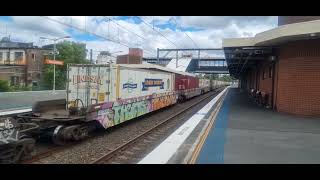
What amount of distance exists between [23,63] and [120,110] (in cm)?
5802

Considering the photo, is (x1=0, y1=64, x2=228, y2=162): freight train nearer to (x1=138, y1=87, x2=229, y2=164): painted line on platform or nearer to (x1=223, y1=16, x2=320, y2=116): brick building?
(x1=138, y1=87, x2=229, y2=164): painted line on platform

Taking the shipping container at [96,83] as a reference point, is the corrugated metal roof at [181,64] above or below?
above

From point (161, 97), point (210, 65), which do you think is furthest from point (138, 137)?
point (210, 65)

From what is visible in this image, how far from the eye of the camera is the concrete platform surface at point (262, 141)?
9.56 meters

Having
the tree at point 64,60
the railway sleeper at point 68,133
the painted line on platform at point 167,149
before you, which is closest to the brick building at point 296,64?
the painted line on platform at point 167,149

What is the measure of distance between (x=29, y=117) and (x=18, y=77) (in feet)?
192

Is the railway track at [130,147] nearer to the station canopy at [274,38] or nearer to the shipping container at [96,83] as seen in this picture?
the shipping container at [96,83]

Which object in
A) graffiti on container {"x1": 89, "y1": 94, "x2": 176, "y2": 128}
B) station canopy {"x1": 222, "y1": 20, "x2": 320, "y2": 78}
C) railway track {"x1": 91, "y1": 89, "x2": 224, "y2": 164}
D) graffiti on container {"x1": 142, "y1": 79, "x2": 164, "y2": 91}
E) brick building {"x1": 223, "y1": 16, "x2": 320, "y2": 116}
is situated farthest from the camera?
graffiti on container {"x1": 142, "y1": 79, "x2": 164, "y2": 91}

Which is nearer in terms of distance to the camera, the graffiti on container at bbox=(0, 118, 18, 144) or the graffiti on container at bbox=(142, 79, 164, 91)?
the graffiti on container at bbox=(0, 118, 18, 144)

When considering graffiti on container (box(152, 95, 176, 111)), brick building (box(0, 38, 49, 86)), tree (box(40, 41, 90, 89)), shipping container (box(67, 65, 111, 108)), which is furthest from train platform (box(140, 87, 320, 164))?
brick building (box(0, 38, 49, 86))

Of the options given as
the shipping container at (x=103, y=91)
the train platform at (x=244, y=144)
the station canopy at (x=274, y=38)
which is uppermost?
the station canopy at (x=274, y=38)

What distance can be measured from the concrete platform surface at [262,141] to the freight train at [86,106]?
394cm

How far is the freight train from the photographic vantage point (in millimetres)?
12430

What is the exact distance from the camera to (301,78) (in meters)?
19.8
